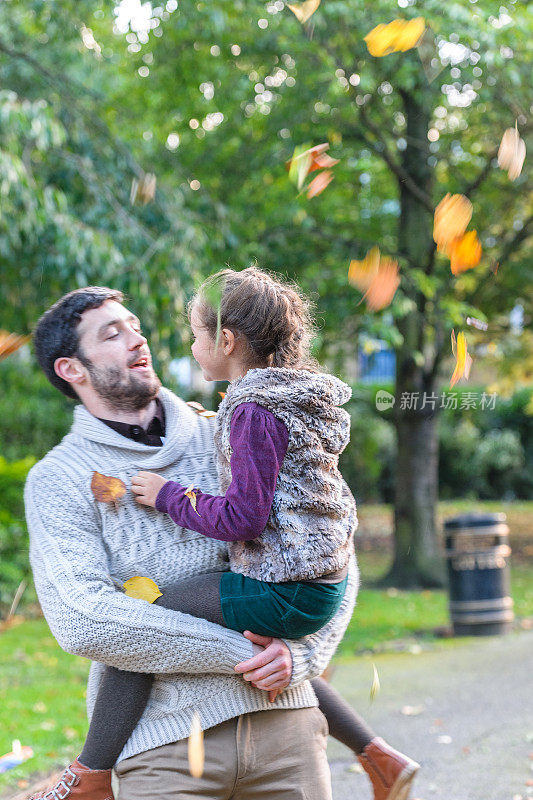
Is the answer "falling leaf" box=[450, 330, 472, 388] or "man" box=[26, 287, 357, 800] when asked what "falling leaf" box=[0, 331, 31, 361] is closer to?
"man" box=[26, 287, 357, 800]

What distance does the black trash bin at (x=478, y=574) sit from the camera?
27.0ft

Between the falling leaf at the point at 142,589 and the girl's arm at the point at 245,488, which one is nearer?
the girl's arm at the point at 245,488

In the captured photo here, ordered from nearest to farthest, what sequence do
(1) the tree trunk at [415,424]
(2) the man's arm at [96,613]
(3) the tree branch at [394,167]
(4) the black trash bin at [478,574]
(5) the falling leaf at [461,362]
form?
(2) the man's arm at [96,613]
(5) the falling leaf at [461,362]
(4) the black trash bin at [478,574]
(3) the tree branch at [394,167]
(1) the tree trunk at [415,424]

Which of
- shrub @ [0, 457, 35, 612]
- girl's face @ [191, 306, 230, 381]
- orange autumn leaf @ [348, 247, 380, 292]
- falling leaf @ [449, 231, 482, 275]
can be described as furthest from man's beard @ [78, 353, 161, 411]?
shrub @ [0, 457, 35, 612]

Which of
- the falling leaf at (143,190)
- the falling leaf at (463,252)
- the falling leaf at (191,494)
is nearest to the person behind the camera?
the falling leaf at (191,494)

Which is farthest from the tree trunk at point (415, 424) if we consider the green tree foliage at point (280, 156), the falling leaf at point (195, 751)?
the falling leaf at point (195, 751)

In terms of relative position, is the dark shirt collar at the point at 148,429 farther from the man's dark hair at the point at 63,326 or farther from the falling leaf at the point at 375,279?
the falling leaf at the point at 375,279

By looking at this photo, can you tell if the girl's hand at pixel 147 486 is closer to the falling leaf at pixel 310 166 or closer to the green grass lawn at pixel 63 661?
the falling leaf at pixel 310 166

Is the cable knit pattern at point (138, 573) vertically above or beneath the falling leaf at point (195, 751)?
above

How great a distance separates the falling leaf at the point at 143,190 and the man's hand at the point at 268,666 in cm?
559

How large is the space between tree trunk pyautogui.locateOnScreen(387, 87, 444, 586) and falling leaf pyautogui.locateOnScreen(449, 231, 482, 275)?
6.07 metres

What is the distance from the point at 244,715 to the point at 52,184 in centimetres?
645

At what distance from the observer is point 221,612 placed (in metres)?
2.23

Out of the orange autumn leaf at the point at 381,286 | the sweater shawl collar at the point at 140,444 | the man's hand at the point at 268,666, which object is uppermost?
the orange autumn leaf at the point at 381,286
